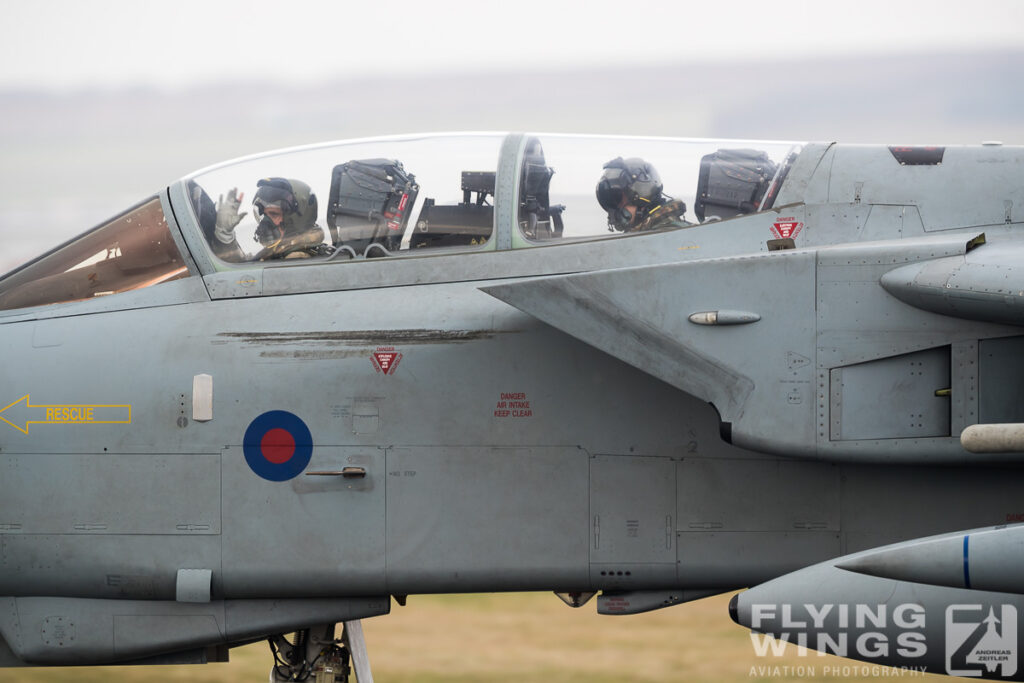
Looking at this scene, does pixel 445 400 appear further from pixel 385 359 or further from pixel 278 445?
pixel 278 445

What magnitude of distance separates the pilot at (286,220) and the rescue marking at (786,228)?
2290 mm

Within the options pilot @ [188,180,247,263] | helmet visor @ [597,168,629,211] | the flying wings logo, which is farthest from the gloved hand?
the flying wings logo

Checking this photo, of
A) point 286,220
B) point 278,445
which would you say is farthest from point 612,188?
point 278,445

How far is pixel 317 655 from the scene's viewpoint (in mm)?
5973

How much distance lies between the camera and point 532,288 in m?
4.81

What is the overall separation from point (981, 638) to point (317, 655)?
350cm

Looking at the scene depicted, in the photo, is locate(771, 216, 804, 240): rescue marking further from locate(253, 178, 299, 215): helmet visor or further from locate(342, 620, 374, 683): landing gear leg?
locate(342, 620, 374, 683): landing gear leg

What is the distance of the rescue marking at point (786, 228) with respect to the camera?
17.2ft

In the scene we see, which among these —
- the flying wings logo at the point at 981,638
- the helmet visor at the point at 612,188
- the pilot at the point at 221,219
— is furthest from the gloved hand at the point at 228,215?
the flying wings logo at the point at 981,638

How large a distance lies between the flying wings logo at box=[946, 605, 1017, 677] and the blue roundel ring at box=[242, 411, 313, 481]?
310cm

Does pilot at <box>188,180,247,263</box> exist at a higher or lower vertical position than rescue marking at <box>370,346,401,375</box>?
higher

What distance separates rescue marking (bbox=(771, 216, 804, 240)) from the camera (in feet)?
17.2

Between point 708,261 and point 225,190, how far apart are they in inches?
105

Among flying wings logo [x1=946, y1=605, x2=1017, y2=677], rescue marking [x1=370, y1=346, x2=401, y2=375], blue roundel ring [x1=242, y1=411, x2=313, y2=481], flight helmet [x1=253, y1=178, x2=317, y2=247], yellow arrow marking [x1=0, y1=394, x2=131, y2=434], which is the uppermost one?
flight helmet [x1=253, y1=178, x2=317, y2=247]
